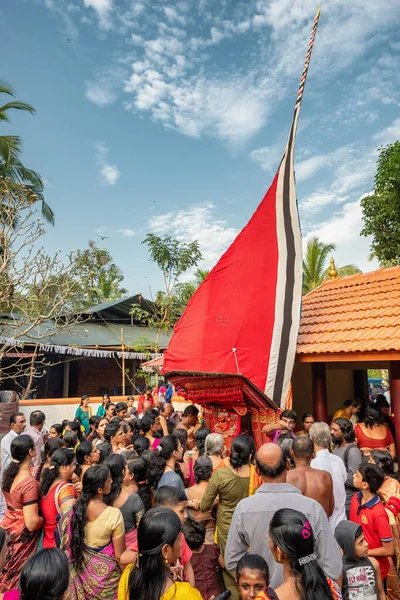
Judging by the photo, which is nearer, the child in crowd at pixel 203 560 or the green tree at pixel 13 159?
the child in crowd at pixel 203 560

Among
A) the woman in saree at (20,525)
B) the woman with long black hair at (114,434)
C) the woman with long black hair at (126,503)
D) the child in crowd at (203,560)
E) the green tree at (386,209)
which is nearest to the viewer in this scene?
the child in crowd at (203,560)

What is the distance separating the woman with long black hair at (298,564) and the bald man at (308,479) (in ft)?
4.82

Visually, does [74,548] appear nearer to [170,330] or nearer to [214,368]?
[214,368]

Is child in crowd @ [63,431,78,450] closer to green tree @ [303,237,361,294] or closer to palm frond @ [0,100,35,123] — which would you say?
palm frond @ [0,100,35,123]

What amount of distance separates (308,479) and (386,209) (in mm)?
14059

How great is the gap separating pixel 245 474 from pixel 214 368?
11.5 ft

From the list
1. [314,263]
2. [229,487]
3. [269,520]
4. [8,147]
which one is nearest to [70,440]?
[229,487]

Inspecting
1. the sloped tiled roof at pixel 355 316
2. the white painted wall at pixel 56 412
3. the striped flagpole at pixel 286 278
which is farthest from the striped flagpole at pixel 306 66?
the white painted wall at pixel 56 412

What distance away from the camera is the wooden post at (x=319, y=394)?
7.39 meters

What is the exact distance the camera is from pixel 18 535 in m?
3.10

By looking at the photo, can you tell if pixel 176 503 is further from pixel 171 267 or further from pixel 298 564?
pixel 171 267

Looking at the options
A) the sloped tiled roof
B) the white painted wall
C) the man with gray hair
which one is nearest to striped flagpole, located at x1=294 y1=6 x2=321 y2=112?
the sloped tiled roof

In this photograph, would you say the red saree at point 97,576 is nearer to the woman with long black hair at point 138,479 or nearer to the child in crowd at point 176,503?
the child in crowd at point 176,503

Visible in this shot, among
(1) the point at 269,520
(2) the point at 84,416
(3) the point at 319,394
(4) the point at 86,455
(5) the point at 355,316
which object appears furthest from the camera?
(2) the point at 84,416
